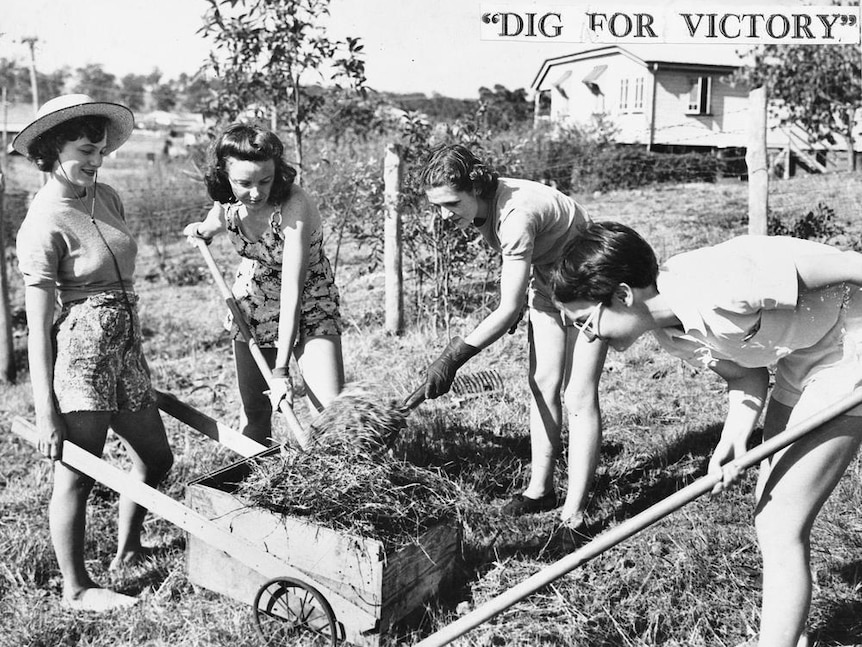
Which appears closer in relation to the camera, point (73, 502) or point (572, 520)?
point (73, 502)

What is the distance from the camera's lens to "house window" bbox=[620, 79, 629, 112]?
83.9ft

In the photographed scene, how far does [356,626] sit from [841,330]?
177 cm

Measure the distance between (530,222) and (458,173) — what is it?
34cm

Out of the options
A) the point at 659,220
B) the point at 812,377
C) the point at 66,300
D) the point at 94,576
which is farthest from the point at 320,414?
the point at 659,220

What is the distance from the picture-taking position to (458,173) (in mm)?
3121

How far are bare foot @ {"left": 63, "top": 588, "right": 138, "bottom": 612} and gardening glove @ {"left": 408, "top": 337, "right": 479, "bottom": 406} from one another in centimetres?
146

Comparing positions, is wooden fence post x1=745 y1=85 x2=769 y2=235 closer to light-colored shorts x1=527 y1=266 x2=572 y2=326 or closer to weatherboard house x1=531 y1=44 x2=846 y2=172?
light-colored shorts x1=527 y1=266 x2=572 y2=326

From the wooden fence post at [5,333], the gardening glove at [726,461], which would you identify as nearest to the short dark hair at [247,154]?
the gardening glove at [726,461]

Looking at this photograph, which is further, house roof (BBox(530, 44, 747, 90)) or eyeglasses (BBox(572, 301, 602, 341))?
house roof (BBox(530, 44, 747, 90))

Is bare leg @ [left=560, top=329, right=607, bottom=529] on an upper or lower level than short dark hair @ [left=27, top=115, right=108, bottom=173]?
lower

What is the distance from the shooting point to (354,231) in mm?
7086

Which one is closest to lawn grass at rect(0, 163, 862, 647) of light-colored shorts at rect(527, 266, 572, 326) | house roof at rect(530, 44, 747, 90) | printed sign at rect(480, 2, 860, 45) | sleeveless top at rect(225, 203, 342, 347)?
light-colored shorts at rect(527, 266, 572, 326)

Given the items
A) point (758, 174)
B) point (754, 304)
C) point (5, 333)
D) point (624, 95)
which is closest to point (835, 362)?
point (754, 304)

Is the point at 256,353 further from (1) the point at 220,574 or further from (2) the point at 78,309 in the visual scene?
(1) the point at 220,574
